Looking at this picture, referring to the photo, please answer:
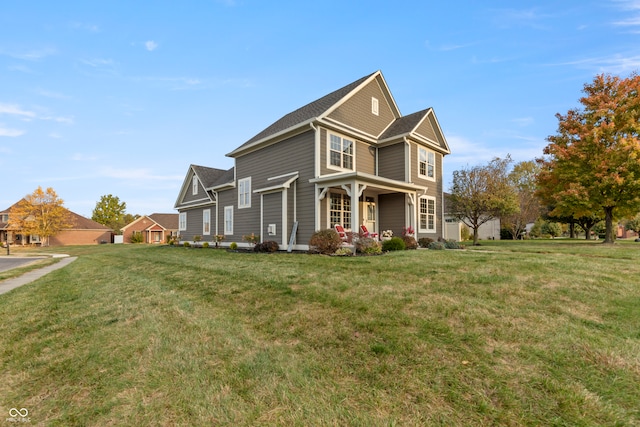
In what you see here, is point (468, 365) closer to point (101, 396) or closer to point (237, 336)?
point (237, 336)

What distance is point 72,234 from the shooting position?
1741 inches

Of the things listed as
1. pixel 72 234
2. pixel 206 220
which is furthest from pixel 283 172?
pixel 72 234

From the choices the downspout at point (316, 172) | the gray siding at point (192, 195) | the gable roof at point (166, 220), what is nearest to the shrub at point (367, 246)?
the downspout at point (316, 172)

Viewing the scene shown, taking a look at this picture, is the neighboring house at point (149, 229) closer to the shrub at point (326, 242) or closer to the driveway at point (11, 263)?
the driveway at point (11, 263)

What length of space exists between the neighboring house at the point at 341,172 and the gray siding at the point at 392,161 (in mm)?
52

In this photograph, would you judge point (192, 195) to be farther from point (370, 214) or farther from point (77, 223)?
point (77, 223)

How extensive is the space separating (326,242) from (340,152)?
16.4 feet

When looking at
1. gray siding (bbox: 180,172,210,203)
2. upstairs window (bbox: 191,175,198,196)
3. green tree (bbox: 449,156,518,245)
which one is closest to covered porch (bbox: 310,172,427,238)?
green tree (bbox: 449,156,518,245)

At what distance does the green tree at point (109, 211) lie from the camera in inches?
2420

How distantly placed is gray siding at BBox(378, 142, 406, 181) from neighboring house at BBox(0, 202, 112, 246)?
48132mm

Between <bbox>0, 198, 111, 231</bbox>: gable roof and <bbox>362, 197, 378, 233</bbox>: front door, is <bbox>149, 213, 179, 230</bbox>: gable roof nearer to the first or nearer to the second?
<bbox>0, 198, 111, 231</bbox>: gable roof

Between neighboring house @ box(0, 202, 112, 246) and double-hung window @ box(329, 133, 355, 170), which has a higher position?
double-hung window @ box(329, 133, 355, 170)

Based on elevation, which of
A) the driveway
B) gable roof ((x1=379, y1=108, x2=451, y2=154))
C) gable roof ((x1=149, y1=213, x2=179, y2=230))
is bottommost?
the driveway

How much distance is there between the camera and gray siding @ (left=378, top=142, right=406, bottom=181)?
15266 mm
